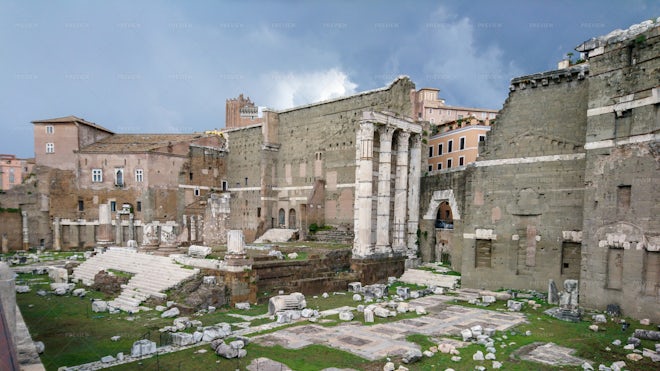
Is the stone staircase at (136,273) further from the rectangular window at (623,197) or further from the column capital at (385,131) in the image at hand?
the rectangular window at (623,197)

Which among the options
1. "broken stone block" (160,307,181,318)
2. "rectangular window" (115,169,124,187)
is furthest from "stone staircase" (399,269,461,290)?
"rectangular window" (115,169,124,187)

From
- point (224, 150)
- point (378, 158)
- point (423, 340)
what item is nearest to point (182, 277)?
point (423, 340)

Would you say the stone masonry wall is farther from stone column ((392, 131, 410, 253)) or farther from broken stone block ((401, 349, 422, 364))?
broken stone block ((401, 349, 422, 364))

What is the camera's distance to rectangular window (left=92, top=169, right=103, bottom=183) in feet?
130

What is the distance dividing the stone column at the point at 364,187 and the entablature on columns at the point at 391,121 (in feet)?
1.26

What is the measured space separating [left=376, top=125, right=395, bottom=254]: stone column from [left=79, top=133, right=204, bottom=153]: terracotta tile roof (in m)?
24.7

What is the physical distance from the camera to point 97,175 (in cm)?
3956

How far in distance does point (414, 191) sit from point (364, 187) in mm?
4650

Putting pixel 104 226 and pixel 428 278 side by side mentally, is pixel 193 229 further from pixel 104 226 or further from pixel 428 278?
pixel 428 278

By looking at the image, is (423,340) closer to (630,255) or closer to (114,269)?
(630,255)

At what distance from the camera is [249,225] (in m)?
40.4

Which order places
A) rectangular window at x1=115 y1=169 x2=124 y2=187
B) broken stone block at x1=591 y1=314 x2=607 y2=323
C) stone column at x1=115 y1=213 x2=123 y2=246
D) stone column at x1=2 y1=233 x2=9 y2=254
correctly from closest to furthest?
broken stone block at x1=591 y1=314 x2=607 y2=323 < stone column at x1=2 y1=233 x2=9 y2=254 < stone column at x1=115 y1=213 x2=123 y2=246 < rectangular window at x1=115 y1=169 x2=124 y2=187

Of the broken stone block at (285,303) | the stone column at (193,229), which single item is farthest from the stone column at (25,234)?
the broken stone block at (285,303)

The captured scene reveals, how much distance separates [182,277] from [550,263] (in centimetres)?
1716
